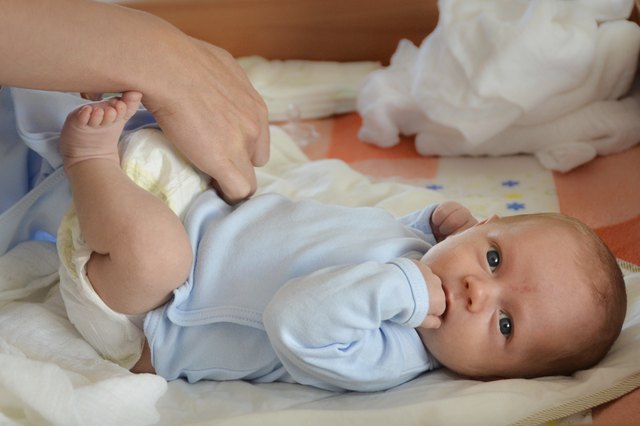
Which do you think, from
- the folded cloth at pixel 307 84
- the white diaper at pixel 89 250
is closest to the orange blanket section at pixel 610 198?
the folded cloth at pixel 307 84

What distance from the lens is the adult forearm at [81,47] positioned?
38.0 inches

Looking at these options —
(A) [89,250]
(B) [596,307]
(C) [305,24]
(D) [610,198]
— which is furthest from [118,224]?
(C) [305,24]

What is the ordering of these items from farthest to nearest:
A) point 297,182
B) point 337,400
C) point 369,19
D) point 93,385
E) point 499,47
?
point 369,19 < point 499,47 < point 297,182 < point 337,400 < point 93,385

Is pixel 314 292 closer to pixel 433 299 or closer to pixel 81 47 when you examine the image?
pixel 433 299

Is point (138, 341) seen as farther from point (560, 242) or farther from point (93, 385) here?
point (560, 242)

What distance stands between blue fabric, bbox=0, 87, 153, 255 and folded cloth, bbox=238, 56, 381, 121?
0.70 meters

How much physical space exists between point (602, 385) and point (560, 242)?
0.54 ft

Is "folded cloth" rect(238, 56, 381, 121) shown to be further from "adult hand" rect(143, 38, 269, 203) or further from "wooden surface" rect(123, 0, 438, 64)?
"adult hand" rect(143, 38, 269, 203)

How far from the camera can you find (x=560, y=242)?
1.03m

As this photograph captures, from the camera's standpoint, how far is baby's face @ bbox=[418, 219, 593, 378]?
1.00m

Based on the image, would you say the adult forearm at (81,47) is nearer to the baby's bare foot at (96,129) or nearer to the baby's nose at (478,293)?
the baby's bare foot at (96,129)

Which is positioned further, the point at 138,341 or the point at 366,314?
the point at 138,341

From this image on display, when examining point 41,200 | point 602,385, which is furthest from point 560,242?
point 41,200

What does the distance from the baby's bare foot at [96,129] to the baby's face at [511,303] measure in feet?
1.30
